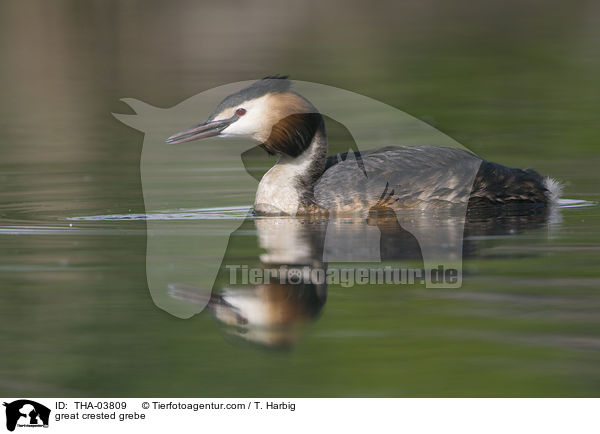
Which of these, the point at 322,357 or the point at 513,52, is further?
the point at 513,52

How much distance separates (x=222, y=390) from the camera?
512 centimetres

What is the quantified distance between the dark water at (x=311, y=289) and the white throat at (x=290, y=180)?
0.25 meters

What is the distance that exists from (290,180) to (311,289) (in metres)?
2.63

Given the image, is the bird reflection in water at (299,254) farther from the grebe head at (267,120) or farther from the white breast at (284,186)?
the grebe head at (267,120)

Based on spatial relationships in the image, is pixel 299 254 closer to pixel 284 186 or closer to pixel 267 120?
pixel 284 186

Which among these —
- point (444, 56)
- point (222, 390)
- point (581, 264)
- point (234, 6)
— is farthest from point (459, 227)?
point (234, 6)

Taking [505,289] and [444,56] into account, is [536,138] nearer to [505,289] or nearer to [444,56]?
[505,289]

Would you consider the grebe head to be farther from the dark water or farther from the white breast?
the dark water

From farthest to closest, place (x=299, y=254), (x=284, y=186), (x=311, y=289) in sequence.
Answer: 1. (x=284, y=186)
2. (x=299, y=254)
3. (x=311, y=289)

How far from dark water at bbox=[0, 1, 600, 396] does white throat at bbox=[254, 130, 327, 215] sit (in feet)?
0.81

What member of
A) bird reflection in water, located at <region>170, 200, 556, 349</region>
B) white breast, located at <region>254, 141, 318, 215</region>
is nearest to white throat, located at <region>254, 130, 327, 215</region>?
white breast, located at <region>254, 141, 318, 215</region>

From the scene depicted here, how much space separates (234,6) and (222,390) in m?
28.9

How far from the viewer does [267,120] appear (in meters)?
9.21

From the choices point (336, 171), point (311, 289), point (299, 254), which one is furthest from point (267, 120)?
point (311, 289)
